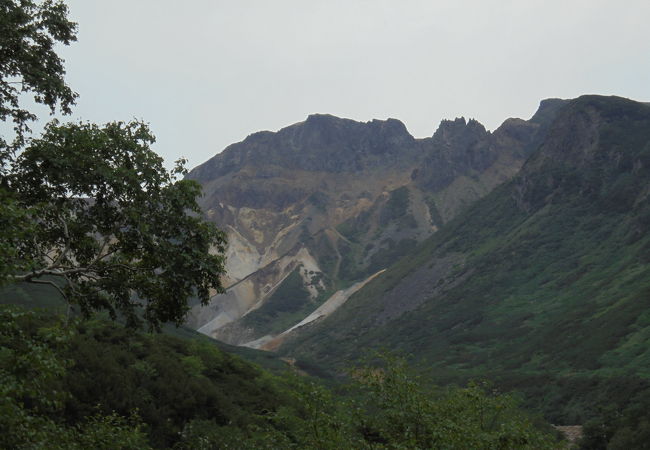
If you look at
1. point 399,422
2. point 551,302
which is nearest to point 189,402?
point 399,422

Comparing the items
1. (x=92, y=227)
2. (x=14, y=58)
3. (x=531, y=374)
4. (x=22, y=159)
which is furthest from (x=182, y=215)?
(x=531, y=374)

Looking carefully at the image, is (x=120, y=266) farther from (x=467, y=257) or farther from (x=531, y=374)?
(x=467, y=257)

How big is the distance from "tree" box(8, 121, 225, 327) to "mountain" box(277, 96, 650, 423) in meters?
66.0

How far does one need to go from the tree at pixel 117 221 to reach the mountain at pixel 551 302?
66.0 meters

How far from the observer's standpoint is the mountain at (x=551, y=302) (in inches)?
3469

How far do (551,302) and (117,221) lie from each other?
137403 mm

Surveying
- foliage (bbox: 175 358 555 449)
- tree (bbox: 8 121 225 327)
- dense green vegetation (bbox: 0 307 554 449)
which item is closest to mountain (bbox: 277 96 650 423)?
dense green vegetation (bbox: 0 307 554 449)

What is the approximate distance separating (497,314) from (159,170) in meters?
142

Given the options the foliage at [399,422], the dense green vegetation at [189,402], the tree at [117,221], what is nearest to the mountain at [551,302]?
the dense green vegetation at [189,402]

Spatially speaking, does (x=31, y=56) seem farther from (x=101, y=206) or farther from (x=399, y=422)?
(x=399, y=422)

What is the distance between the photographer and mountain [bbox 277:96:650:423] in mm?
88125

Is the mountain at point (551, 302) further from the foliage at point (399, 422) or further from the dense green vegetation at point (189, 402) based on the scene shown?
the foliage at point (399, 422)

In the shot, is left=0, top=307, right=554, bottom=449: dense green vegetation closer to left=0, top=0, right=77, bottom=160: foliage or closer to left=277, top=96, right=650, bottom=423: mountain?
left=0, top=0, right=77, bottom=160: foliage

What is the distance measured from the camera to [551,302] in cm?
13588
